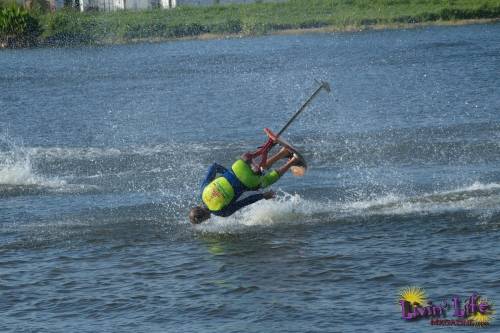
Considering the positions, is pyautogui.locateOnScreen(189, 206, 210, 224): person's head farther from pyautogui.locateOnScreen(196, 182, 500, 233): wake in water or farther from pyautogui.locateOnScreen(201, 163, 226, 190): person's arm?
pyautogui.locateOnScreen(196, 182, 500, 233): wake in water

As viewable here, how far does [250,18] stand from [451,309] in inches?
3051

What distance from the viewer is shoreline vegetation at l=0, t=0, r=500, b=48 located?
9044 cm

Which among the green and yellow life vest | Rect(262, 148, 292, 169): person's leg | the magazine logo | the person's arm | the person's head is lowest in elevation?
the magazine logo

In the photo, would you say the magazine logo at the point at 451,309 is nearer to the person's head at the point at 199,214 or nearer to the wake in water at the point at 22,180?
the person's head at the point at 199,214

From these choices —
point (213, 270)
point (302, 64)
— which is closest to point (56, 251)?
point (213, 270)

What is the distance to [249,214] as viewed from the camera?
25.6 meters

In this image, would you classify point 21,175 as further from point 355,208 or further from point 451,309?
point 451,309

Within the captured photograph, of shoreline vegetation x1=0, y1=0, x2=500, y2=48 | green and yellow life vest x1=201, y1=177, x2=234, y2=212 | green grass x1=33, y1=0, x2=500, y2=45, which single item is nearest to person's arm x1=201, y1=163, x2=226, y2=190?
green and yellow life vest x1=201, y1=177, x2=234, y2=212

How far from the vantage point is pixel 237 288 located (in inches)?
819

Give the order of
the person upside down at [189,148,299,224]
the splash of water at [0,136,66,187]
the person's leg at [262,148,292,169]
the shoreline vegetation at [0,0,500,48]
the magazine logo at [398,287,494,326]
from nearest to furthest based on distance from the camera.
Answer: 1. the magazine logo at [398,287,494,326]
2. the person's leg at [262,148,292,169]
3. the person upside down at [189,148,299,224]
4. the splash of water at [0,136,66,187]
5. the shoreline vegetation at [0,0,500,48]

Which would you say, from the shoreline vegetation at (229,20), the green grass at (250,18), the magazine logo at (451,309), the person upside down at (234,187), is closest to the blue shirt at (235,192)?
the person upside down at (234,187)

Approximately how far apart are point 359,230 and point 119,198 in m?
6.89

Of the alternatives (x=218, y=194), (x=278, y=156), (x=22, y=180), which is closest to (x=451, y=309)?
(x=278, y=156)

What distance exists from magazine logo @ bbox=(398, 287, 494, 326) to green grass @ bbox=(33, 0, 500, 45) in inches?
2841
